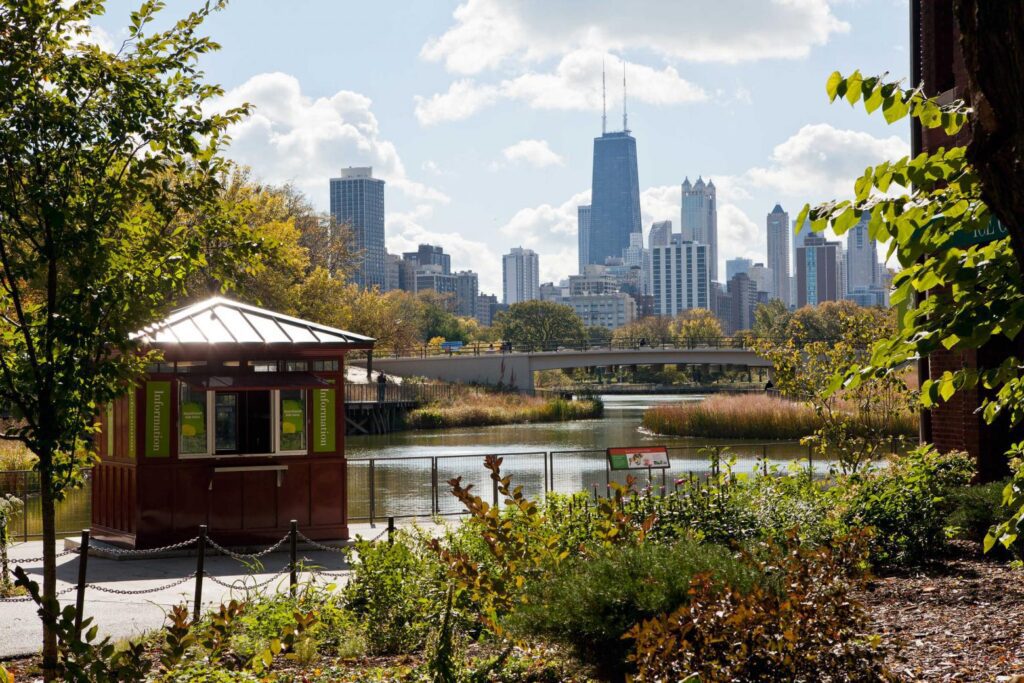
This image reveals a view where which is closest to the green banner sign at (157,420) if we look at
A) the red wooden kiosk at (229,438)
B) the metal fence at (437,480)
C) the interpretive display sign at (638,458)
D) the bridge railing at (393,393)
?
the red wooden kiosk at (229,438)

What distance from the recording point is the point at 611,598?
6.96m

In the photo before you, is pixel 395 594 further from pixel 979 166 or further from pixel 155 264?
pixel 979 166

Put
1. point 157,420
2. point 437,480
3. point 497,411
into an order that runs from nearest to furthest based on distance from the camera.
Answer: point 157,420 → point 437,480 → point 497,411

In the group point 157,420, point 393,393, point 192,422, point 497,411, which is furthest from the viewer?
point 393,393

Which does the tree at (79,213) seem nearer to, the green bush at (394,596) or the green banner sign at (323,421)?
the green bush at (394,596)

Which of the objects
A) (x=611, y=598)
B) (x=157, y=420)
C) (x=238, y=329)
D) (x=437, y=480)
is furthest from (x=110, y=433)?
(x=611, y=598)

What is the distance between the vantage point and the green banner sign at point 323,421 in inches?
619

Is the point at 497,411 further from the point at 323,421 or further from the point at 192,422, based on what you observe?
the point at 192,422

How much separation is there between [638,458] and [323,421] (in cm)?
449

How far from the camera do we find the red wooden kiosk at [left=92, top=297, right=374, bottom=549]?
14.9 metres

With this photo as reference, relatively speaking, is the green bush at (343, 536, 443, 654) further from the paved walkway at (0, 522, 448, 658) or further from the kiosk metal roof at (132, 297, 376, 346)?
the kiosk metal roof at (132, 297, 376, 346)

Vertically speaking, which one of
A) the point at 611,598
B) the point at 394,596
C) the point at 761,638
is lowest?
the point at 394,596

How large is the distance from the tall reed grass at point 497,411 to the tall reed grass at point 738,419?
11.7 m

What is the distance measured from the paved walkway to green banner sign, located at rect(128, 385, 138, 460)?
4.84ft
